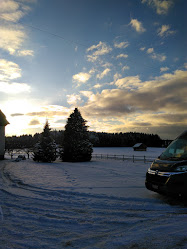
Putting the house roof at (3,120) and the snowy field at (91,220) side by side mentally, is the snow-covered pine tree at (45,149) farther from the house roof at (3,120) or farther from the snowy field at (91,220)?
the snowy field at (91,220)

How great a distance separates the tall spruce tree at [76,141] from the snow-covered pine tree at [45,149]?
217cm

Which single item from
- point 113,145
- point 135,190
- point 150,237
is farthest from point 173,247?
point 113,145

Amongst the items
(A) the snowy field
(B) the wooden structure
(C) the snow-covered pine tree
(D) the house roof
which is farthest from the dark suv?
(D) the house roof

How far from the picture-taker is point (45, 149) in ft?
90.8

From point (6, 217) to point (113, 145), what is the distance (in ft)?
370

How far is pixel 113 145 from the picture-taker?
4572 inches

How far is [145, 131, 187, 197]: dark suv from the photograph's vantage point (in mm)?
5613

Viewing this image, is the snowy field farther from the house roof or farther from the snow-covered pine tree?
the house roof

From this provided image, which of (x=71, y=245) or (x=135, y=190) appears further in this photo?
(x=135, y=190)

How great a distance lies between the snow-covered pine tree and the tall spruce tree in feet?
7.10

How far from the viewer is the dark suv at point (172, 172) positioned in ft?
18.4

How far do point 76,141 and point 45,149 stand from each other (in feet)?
15.4

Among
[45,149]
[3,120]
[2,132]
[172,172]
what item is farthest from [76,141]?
[172,172]

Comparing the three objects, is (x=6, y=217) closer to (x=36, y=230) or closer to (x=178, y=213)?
(x=36, y=230)
